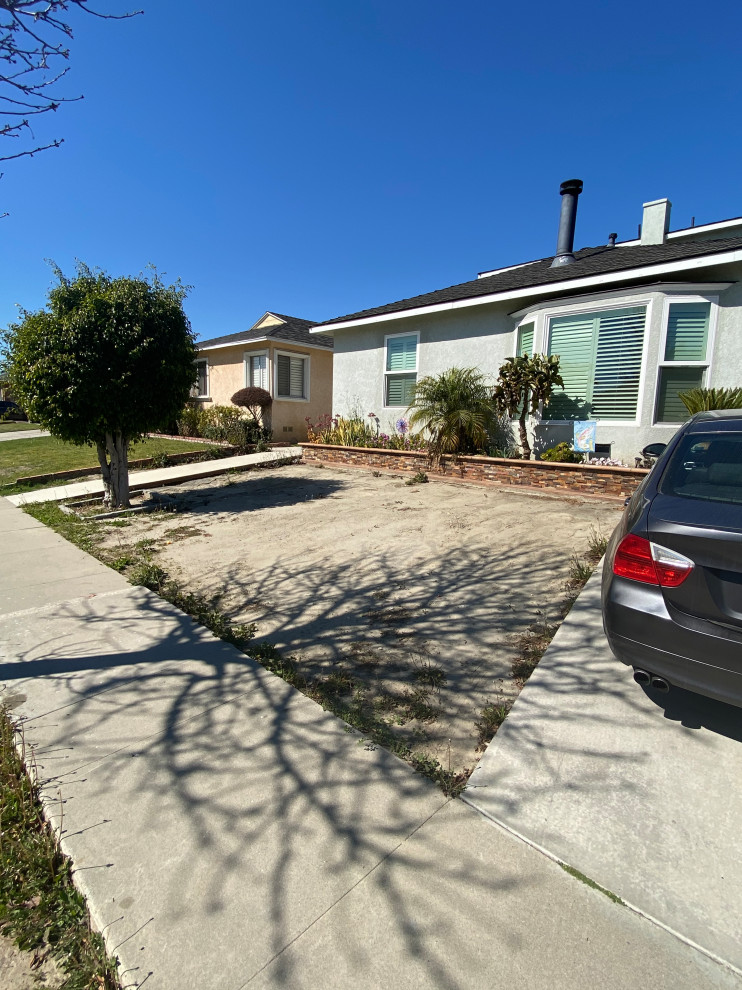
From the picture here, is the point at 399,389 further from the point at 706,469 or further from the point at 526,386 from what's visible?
the point at 706,469

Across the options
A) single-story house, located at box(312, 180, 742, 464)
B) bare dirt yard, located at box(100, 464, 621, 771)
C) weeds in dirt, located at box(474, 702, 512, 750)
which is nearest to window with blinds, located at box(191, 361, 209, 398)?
single-story house, located at box(312, 180, 742, 464)

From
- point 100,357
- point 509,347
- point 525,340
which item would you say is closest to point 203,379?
point 100,357

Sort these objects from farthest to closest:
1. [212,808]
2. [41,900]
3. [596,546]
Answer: [596,546]
[212,808]
[41,900]

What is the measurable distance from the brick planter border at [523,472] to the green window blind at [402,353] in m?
2.47

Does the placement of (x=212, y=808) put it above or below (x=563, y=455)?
below

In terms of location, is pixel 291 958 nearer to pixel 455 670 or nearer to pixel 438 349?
pixel 455 670

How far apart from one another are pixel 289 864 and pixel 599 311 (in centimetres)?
951

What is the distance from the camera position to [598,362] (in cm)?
892

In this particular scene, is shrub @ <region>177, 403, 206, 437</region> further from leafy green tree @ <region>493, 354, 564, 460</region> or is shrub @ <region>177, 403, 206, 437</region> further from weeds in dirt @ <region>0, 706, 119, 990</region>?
weeds in dirt @ <region>0, 706, 119, 990</region>

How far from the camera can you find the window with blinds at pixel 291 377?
53.3 ft

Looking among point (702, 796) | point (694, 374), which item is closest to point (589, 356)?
point (694, 374)

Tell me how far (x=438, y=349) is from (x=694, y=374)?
5.26 meters

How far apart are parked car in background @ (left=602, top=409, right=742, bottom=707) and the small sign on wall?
6.20 metres

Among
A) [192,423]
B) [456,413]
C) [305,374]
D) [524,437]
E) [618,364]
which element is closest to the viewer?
[618,364]
